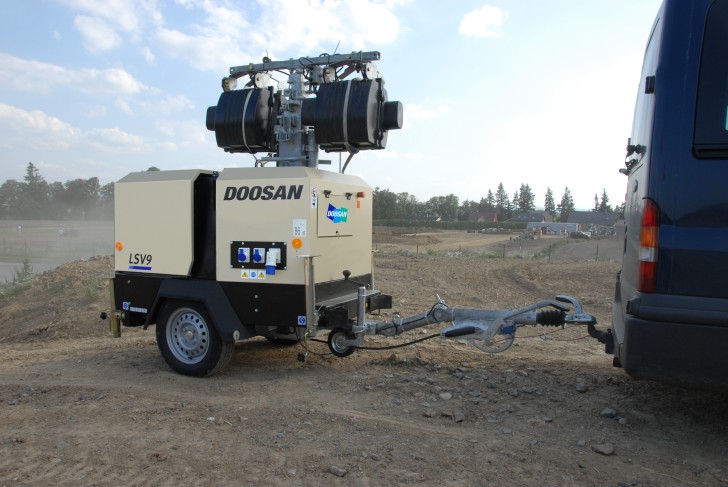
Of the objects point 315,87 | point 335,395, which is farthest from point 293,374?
point 315,87

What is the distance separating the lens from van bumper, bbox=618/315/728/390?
3295mm

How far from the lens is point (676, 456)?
3.77 m

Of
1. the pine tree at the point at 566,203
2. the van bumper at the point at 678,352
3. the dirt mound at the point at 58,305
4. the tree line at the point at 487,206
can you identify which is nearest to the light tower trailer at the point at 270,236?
the van bumper at the point at 678,352

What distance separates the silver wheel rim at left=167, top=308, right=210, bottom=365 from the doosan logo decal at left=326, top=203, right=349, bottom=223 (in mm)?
1928

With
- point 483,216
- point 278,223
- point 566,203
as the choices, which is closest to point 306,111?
point 278,223

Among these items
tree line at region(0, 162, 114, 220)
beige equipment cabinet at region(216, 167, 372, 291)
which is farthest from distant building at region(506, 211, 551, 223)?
beige equipment cabinet at region(216, 167, 372, 291)

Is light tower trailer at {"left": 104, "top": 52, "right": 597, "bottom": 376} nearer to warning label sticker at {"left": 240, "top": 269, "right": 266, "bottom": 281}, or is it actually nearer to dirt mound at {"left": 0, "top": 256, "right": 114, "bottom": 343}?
warning label sticker at {"left": 240, "top": 269, "right": 266, "bottom": 281}

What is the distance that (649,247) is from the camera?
3.43m

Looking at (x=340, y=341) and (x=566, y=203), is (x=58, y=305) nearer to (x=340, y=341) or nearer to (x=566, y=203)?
(x=340, y=341)

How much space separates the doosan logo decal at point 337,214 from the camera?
5980 millimetres

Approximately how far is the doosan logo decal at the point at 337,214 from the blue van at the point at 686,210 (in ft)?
11.0

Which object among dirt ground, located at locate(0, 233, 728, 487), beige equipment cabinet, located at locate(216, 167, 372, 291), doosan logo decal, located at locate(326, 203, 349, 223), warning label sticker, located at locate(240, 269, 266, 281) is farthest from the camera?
doosan logo decal, located at locate(326, 203, 349, 223)

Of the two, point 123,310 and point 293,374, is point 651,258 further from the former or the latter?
point 123,310

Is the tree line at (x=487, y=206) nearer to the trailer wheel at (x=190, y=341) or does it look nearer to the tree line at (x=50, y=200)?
the tree line at (x=50, y=200)
